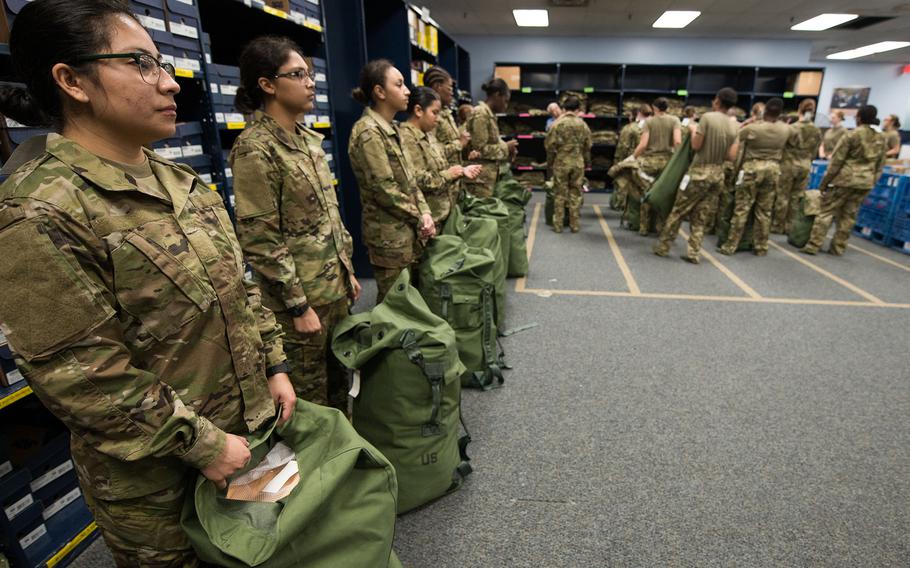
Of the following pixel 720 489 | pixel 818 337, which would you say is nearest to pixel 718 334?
pixel 818 337

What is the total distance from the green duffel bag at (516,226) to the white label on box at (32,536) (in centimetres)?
330

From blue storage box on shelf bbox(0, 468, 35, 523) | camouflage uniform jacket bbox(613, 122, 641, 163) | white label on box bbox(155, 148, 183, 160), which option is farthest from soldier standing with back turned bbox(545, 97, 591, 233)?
blue storage box on shelf bbox(0, 468, 35, 523)

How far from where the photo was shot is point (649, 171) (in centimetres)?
575

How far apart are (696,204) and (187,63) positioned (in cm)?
452

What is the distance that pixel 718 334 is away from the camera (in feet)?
10.3

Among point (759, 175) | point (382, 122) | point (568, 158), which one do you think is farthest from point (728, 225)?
point (382, 122)

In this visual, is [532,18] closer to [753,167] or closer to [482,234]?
[753,167]

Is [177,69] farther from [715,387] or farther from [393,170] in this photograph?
[715,387]

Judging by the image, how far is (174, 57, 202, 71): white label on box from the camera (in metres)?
1.95

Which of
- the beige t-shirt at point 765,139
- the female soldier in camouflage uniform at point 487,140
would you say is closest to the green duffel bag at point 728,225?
the beige t-shirt at point 765,139

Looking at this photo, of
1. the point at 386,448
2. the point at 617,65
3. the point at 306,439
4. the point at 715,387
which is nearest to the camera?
the point at 306,439

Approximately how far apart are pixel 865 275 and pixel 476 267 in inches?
172

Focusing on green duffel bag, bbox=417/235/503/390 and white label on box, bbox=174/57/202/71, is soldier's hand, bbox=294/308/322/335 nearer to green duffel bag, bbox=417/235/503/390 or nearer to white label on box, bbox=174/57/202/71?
green duffel bag, bbox=417/235/503/390

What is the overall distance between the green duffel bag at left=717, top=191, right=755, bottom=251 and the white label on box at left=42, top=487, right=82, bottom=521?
584cm
